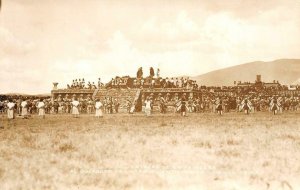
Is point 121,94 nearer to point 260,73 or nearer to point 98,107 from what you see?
point 98,107

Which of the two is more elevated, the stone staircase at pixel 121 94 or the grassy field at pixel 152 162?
the stone staircase at pixel 121 94

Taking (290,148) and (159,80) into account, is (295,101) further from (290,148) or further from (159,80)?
(290,148)

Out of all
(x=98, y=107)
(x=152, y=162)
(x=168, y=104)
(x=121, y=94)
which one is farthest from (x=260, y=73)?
(x=152, y=162)

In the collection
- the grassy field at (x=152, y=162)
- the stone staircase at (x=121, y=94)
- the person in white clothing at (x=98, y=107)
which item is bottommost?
the grassy field at (x=152, y=162)

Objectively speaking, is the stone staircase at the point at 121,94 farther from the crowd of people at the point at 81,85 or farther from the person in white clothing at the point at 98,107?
the person in white clothing at the point at 98,107

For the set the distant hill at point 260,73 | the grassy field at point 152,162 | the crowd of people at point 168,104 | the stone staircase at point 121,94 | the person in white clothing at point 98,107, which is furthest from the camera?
the distant hill at point 260,73

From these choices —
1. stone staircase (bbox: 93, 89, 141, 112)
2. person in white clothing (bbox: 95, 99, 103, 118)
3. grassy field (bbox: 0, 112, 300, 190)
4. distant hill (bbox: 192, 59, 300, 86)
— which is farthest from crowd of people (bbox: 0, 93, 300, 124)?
distant hill (bbox: 192, 59, 300, 86)

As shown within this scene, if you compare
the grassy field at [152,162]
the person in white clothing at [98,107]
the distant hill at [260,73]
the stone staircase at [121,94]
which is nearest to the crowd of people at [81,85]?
the stone staircase at [121,94]

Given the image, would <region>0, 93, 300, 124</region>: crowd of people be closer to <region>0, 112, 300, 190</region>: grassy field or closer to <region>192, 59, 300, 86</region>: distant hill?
<region>0, 112, 300, 190</region>: grassy field

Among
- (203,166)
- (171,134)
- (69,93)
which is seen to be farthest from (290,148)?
(69,93)
